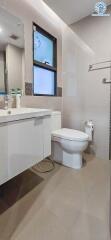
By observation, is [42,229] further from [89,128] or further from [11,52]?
[11,52]

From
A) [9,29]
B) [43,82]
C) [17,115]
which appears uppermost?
[9,29]

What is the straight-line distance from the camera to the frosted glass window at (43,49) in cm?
220

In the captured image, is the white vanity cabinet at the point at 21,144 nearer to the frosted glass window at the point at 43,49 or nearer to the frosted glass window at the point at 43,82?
the frosted glass window at the point at 43,82

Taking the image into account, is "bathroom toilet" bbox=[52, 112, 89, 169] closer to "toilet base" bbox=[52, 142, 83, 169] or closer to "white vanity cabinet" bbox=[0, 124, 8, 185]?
"toilet base" bbox=[52, 142, 83, 169]

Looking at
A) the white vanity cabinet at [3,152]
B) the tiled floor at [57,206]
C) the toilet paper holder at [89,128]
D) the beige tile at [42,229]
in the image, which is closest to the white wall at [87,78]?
the toilet paper holder at [89,128]

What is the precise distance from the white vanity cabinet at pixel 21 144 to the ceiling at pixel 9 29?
0.91m

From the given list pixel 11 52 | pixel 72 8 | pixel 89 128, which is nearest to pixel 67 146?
pixel 89 128

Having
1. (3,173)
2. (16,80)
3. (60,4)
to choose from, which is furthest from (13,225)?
(60,4)

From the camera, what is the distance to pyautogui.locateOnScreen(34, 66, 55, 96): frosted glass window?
7.35ft

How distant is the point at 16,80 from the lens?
72.0 inches

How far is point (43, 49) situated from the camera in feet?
7.88

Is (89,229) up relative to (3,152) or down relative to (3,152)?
down

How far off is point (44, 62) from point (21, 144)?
147 cm

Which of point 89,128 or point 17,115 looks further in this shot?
point 89,128
